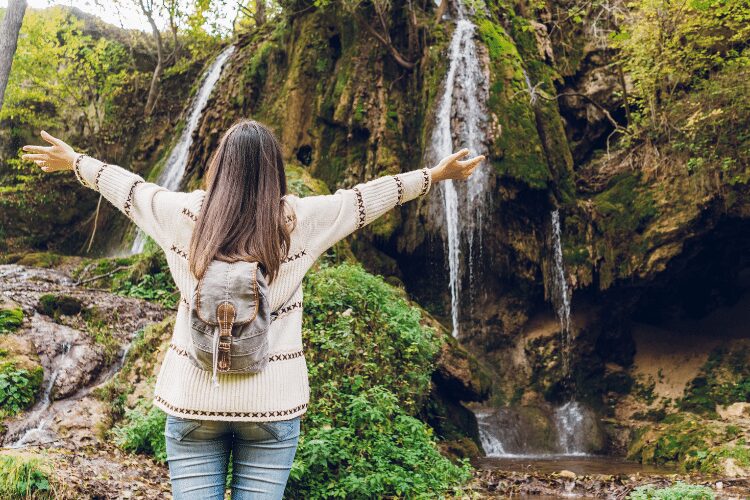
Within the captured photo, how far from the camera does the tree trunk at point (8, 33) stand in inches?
283

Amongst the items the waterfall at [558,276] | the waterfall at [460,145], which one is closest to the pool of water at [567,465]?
the waterfall at [558,276]

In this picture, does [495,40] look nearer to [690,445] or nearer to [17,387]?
[690,445]

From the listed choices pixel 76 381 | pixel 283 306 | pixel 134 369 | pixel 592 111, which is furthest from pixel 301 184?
pixel 283 306

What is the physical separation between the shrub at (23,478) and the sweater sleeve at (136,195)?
2.83 m

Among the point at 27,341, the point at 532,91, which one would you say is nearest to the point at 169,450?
the point at 27,341

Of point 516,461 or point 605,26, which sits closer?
point 516,461

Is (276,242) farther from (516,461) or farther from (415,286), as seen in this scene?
(415,286)

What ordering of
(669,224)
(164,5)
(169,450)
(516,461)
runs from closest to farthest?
(169,450)
(516,461)
(669,224)
(164,5)

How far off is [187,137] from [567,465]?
11404 mm

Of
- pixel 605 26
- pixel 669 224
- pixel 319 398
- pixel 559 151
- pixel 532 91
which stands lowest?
pixel 319 398

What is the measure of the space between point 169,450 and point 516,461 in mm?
8287

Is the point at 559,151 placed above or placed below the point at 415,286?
above

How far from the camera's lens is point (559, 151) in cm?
1230

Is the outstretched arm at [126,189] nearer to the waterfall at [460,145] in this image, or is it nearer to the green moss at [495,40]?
the waterfall at [460,145]
